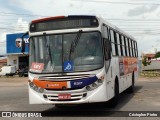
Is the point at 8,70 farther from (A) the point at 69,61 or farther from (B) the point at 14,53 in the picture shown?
(A) the point at 69,61

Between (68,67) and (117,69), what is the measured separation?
137 inches

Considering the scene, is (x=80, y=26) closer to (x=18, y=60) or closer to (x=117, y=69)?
(x=117, y=69)

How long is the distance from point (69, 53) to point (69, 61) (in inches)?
10.5

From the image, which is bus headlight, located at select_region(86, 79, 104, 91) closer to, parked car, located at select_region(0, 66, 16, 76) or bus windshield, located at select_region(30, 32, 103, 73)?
bus windshield, located at select_region(30, 32, 103, 73)

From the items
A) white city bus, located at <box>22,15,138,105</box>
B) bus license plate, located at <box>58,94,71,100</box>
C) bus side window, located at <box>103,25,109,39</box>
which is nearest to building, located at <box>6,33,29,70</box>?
bus side window, located at <box>103,25,109,39</box>

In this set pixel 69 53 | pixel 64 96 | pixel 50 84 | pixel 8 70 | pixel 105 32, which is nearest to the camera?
pixel 64 96

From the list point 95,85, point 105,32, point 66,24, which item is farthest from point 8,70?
point 95,85

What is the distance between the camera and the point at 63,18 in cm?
1202

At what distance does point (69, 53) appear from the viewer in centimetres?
1163

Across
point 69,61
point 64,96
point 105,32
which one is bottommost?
point 64,96

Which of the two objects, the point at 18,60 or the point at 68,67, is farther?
the point at 18,60

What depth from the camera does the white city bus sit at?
37.1 feet

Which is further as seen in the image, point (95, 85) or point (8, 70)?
point (8, 70)

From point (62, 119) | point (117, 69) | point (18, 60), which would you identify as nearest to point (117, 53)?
point (117, 69)
